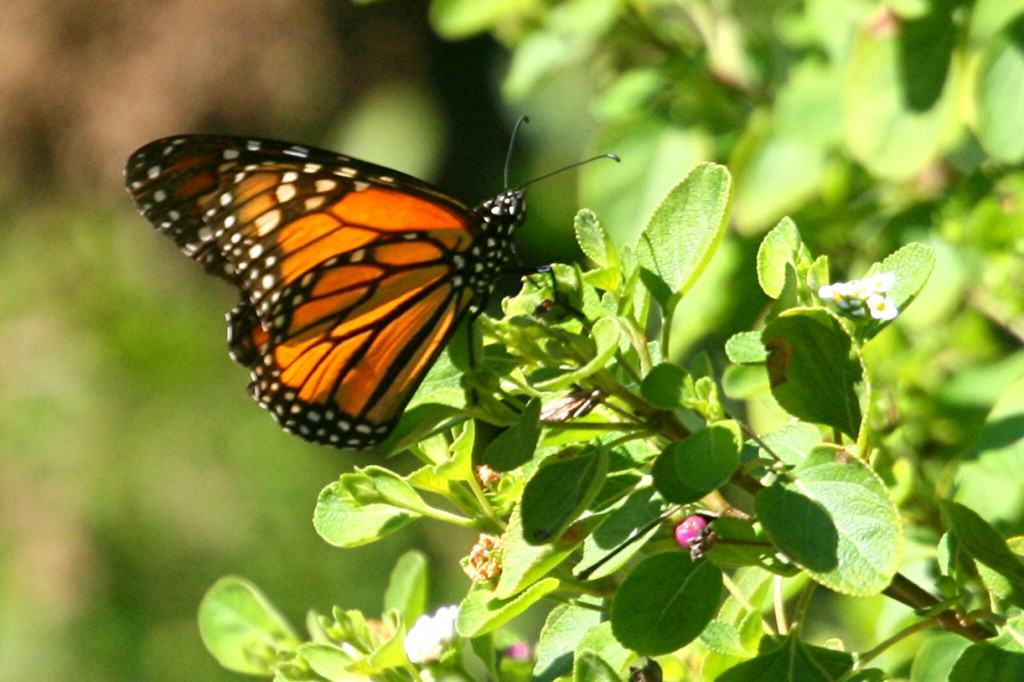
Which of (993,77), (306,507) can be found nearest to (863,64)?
(993,77)

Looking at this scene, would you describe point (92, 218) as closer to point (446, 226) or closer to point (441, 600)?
point (441, 600)

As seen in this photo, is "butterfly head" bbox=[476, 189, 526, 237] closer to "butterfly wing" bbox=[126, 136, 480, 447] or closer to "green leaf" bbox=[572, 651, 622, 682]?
"butterfly wing" bbox=[126, 136, 480, 447]

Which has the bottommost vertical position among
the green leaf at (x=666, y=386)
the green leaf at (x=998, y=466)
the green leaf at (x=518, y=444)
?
the green leaf at (x=998, y=466)

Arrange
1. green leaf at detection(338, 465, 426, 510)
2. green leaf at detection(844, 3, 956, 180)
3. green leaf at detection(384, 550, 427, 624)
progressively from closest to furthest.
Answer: green leaf at detection(338, 465, 426, 510), green leaf at detection(384, 550, 427, 624), green leaf at detection(844, 3, 956, 180)

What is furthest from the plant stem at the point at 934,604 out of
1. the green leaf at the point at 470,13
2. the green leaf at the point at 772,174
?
the green leaf at the point at 470,13

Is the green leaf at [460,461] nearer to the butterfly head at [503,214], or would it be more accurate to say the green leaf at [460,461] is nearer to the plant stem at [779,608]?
the plant stem at [779,608]

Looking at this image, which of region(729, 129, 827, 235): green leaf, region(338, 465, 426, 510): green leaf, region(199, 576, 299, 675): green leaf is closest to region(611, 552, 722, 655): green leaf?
region(338, 465, 426, 510): green leaf
